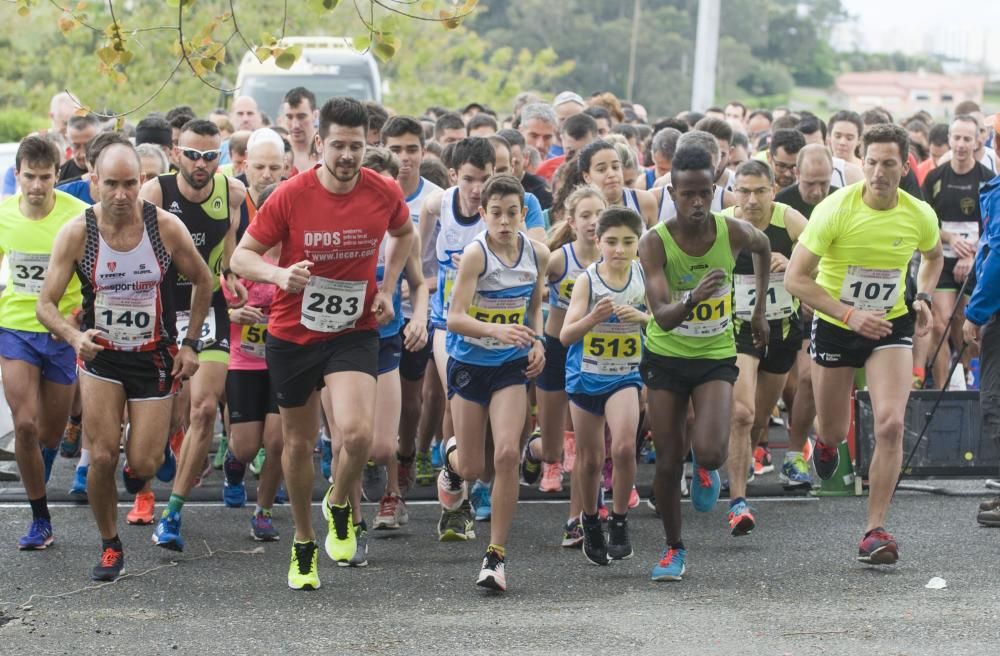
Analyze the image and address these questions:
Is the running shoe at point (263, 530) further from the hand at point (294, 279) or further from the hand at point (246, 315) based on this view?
the hand at point (294, 279)

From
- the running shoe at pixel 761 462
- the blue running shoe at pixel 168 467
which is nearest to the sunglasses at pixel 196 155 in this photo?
the blue running shoe at pixel 168 467

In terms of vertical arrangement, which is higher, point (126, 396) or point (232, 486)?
point (126, 396)

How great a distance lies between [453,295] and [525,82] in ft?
153

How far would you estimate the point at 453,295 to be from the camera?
7973mm

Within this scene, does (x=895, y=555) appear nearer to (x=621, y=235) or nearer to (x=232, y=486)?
(x=621, y=235)

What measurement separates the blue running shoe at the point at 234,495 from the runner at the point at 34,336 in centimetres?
108

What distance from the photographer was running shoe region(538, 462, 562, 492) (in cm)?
1009

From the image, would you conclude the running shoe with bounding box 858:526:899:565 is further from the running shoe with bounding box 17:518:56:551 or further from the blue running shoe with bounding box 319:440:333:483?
the running shoe with bounding box 17:518:56:551

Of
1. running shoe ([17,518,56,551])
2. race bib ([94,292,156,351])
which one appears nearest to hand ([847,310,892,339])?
race bib ([94,292,156,351])

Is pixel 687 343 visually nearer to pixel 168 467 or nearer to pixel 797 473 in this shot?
pixel 797 473

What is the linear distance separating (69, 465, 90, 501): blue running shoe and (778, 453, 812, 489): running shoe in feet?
14.0

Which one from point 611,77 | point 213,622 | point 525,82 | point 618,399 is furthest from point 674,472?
point 611,77

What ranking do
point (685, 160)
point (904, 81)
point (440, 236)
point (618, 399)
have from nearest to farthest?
point (685, 160) → point (618, 399) → point (440, 236) → point (904, 81)

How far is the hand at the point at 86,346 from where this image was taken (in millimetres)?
7359
